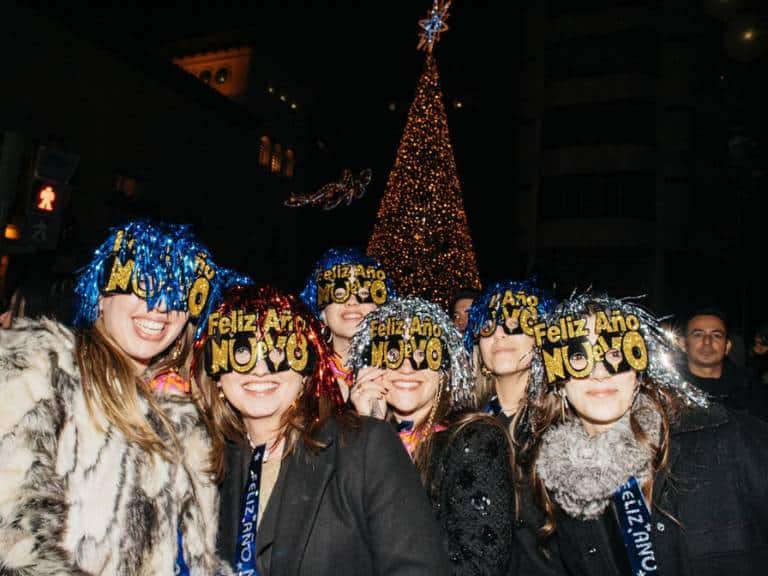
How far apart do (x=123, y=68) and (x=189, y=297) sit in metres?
15.7

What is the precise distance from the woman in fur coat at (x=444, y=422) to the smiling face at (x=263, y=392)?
0.71 metres

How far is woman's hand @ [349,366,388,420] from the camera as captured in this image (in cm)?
295

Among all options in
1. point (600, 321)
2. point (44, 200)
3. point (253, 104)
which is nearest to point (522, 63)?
point (253, 104)

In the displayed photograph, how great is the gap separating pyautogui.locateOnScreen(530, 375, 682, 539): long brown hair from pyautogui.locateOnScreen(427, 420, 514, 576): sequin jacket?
132mm

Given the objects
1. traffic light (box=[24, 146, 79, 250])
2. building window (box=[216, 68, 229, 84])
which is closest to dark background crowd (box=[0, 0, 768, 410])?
building window (box=[216, 68, 229, 84])

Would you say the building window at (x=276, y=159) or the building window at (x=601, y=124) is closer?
the building window at (x=601, y=124)

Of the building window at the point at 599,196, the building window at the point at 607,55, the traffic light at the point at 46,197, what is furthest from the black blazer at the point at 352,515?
the building window at the point at 607,55

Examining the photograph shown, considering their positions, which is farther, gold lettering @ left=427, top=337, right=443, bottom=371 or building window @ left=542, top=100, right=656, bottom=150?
building window @ left=542, top=100, right=656, bottom=150

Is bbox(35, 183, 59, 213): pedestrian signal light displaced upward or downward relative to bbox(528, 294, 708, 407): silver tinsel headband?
upward

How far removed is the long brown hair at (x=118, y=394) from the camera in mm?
1973

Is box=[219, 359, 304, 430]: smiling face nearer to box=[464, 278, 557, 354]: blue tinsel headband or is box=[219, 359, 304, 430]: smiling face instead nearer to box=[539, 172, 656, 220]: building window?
box=[464, 278, 557, 354]: blue tinsel headband

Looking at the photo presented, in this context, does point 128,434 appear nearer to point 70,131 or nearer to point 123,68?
point 70,131

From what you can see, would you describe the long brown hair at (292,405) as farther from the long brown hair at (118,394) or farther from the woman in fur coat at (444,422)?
the woman in fur coat at (444,422)

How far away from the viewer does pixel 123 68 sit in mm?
15750
